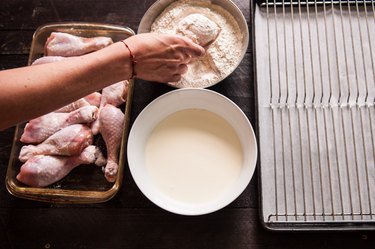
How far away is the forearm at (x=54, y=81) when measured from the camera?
25.6 inches

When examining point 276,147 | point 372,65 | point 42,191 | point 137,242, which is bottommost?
point 137,242

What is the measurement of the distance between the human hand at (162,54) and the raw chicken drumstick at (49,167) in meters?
0.21

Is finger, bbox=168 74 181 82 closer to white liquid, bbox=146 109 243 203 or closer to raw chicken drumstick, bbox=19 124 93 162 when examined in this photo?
white liquid, bbox=146 109 243 203

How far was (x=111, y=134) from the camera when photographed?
2.81 feet

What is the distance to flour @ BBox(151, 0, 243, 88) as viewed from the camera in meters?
0.87

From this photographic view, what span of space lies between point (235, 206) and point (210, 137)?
162 mm

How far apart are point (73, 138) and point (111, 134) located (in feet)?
0.28

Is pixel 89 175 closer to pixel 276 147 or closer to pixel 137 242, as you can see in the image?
pixel 137 242

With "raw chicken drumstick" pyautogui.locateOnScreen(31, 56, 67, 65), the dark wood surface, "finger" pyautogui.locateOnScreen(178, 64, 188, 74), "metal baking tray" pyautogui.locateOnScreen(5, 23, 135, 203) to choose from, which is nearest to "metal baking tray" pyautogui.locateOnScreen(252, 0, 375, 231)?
the dark wood surface

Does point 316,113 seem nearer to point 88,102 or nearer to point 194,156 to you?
point 194,156

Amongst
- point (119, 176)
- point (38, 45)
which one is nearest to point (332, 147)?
point (119, 176)

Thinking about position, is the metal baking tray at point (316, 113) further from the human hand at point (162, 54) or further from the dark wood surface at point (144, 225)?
the human hand at point (162, 54)

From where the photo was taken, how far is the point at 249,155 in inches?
31.7

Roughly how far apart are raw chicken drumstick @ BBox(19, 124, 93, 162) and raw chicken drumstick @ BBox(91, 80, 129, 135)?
18 millimetres
